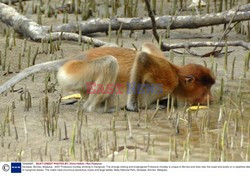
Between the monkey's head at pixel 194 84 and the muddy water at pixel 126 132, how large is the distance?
13 cm

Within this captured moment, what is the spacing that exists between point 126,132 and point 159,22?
14.3 feet

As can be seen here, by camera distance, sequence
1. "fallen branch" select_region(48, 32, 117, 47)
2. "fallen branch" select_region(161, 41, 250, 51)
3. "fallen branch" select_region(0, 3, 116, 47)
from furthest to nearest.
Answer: "fallen branch" select_region(0, 3, 116, 47)
"fallen branch" select_region(48, 32, 117, 47)
"fallen branch" select_region(161, 41, 250, 51)

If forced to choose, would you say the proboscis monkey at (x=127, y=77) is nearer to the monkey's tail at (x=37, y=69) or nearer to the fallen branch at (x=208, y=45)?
the monkey's tail at (x=37, y=69)

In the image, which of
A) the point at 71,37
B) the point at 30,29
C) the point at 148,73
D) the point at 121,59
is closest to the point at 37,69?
the point at 121,59

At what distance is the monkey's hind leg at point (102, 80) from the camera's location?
8.23 metres

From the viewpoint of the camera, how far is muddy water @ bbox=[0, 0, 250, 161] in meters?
6.70

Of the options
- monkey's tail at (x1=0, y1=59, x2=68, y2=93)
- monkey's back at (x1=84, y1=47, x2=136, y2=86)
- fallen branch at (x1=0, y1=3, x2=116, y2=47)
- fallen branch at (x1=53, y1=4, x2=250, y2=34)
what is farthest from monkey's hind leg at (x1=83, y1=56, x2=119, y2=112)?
fallen branch at (x1=53, y1=4, x2=250, y2=34)

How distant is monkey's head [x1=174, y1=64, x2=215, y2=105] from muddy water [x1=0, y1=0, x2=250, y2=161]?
0.44 ft

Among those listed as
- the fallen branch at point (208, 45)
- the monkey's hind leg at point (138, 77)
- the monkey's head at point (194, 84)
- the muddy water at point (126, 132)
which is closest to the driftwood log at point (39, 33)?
the fallen branch at point (208, 45)

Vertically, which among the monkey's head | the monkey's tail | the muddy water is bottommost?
the muddy water

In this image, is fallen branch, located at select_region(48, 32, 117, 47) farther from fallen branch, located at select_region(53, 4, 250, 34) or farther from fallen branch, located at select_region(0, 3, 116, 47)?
fallen branch, located at select_region(53, 4, 250, 34)

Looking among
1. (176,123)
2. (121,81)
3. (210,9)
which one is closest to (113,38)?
(210,9)

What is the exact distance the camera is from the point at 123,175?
19.6ft

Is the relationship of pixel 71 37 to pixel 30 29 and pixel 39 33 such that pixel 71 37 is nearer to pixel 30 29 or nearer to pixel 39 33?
pixel 39 33
